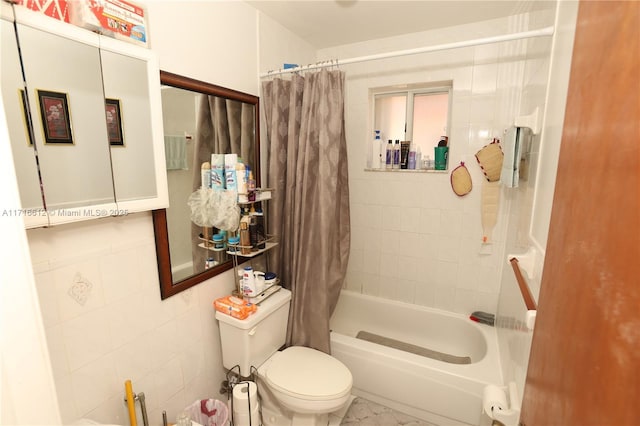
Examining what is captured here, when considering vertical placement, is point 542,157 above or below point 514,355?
above

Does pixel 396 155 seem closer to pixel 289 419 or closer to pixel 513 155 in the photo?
pixel 513 155

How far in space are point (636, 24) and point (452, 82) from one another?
196cm

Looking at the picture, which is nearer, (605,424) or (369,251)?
(605,424)

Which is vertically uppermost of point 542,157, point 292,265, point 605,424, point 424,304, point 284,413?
point 542,157

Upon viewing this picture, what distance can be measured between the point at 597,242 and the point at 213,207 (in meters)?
1.43

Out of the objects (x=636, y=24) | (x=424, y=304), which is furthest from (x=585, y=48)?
(x=424, y=304)

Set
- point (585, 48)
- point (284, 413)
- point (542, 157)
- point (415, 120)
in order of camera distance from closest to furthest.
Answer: point (585, 48) < point (542, 157) < point (284, 413) < point (415, 120)

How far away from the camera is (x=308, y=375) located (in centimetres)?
160

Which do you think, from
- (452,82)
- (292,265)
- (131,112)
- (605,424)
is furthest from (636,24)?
(452,82)

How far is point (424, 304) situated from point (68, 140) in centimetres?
240

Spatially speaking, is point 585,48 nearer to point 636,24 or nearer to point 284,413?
point 636,24

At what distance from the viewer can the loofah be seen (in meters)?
1.97

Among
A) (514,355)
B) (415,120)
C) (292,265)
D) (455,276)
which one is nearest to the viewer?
(514,355)

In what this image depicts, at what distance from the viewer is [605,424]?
380 mm
